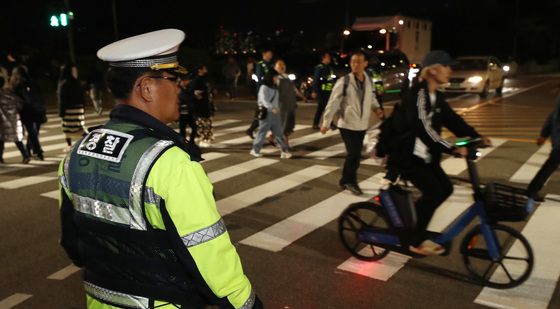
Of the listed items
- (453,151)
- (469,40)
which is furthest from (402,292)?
(469,40)

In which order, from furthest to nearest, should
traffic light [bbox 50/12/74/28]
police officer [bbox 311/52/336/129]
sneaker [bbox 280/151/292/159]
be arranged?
1. traffic light [bbox 50/12/74/28]
2. police officer [bbox 311/52/336/129]
3. sneaker [bbox 280/151/292/159]

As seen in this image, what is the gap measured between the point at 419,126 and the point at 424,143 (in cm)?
14

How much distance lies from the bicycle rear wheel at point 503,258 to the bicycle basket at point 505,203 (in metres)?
0.16

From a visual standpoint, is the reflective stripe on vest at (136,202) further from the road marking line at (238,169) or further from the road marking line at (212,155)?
the road marking line at (212,155)

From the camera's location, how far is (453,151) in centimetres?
390

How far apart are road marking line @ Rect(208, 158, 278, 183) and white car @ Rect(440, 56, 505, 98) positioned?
11.8m

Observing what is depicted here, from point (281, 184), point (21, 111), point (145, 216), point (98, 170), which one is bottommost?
point (281, 184)

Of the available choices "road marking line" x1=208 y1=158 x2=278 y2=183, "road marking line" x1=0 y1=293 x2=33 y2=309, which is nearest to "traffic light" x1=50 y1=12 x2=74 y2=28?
"road marking line" x1=208 y1=158 x2=278 y2=183

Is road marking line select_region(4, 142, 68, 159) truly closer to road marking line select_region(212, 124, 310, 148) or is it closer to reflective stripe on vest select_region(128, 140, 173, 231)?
road marking line select_region(212, 124, 310, 148)

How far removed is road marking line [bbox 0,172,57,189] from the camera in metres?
7.57

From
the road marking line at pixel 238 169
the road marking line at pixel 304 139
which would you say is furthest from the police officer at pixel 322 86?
the road marking line at pixel 238 169

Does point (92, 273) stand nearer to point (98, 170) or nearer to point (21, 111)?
point (98, 170)

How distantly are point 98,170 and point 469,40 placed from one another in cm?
5054

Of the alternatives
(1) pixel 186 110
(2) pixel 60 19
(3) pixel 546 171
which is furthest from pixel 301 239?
(2) pixel 60 19
